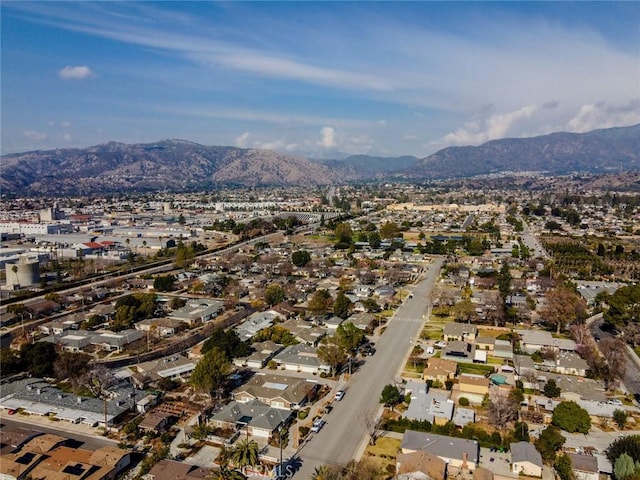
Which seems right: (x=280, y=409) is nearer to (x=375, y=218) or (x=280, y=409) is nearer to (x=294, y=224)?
(x=294, y=224)

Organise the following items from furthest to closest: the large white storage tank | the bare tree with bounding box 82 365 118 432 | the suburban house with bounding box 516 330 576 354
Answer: the large white storage tank → the suburban house with bounding box 516 330 576 354 → the bare tree with bounding box 82 365 118 432

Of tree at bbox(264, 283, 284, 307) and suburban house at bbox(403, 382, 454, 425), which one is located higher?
tree at bbox(264, 283, 284, 307)

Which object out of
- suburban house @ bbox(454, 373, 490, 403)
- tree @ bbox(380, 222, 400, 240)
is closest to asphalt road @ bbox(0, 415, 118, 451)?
suburban house @ bbox(454, 373, 490, 403)

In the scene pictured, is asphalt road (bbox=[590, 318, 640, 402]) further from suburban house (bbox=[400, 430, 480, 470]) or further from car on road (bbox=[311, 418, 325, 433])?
car on road (bbox=[311, 418, 325, 433])

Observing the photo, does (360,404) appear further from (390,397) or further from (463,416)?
(463,416)

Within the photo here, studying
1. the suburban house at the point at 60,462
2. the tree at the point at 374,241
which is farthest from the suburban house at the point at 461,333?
the tree at the point at 374,241

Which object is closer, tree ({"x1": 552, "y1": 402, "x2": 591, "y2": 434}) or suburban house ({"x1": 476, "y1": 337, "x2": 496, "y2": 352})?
tree ({"x1": 552, "y1": 402, "x2": 591, "y2": 434})
